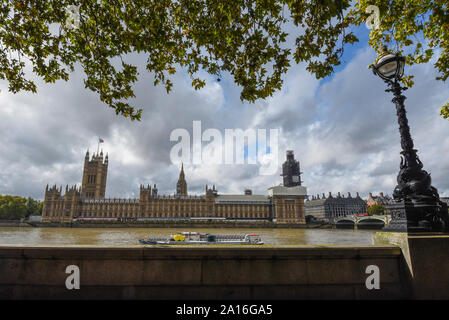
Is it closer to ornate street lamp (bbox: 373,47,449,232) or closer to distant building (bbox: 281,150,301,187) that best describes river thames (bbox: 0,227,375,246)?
ornate street lamp (bbox: 373,47,449,232)

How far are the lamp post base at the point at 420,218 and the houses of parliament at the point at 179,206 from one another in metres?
97.7

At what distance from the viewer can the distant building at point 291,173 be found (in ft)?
417

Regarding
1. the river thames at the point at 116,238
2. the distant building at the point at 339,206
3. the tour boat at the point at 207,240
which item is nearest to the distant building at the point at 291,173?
the distant building at the point at 339,206

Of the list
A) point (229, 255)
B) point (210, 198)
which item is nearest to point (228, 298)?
point (229, 255)

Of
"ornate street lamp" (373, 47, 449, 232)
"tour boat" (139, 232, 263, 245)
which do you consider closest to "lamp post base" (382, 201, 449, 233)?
"ornate street lamp" (373, 47, 449, 232)

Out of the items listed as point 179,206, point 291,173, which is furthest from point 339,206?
point 179,206

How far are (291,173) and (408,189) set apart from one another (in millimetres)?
128557

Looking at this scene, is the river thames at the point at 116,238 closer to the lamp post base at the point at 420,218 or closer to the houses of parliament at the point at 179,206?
the lamp post base at the point at 420,218

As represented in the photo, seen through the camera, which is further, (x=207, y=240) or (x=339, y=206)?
(x=339, y=206)

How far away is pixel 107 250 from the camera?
331 centimetres

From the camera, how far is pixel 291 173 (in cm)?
12775

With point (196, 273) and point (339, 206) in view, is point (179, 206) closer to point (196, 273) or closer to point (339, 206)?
point (339, 206)
